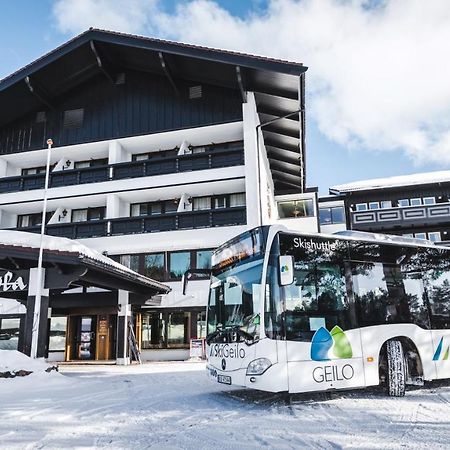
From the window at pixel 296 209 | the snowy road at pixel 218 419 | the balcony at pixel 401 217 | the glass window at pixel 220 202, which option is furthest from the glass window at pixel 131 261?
the balcony at pixel 401 217

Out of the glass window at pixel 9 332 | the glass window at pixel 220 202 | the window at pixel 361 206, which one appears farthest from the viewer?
the window at pixel 361 206

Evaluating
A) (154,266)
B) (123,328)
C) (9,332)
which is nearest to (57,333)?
(9,332)

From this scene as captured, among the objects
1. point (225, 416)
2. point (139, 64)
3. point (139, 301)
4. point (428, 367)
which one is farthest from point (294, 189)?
point (225, 416)

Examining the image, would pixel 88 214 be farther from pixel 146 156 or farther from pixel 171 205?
pixel 171 205

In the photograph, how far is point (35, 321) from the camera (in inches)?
563

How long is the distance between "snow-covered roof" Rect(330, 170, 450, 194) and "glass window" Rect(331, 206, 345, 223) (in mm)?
1549

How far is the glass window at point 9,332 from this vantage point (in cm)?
2391

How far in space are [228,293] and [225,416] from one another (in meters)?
2.38

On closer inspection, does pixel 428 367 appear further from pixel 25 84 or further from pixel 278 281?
pixel 25 84

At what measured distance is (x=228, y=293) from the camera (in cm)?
865

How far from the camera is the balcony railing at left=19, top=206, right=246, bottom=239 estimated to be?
2265cm

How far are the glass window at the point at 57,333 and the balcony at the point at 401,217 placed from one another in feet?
74.5

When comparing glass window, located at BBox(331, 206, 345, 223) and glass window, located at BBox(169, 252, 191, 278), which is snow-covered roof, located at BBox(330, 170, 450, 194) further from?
glass window, located at BBox(169, 252, 191, 278)

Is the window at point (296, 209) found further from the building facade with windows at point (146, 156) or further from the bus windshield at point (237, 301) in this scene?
the bus windshield at point (237, 301)
